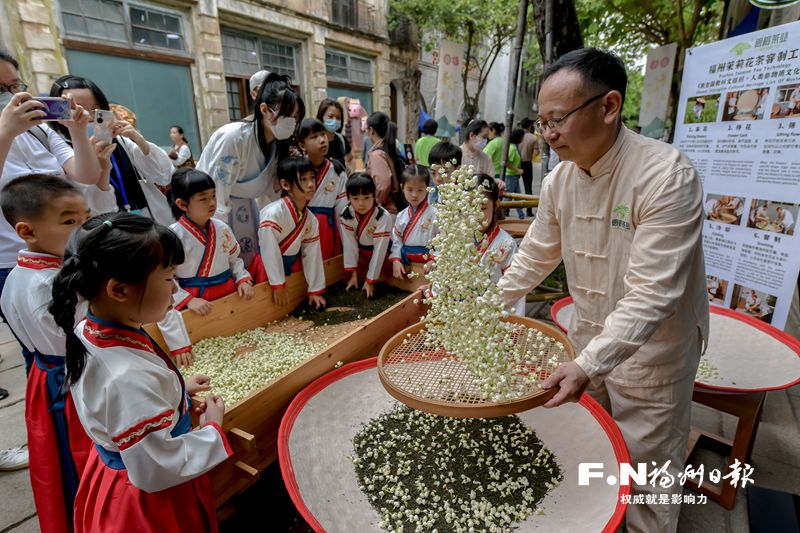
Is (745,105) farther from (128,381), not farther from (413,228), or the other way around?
(128,381)

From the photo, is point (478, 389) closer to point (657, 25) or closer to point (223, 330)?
point (223, 330)

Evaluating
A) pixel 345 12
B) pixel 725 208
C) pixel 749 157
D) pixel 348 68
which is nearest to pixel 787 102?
pixel 749 157

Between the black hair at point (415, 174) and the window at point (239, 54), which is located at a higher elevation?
the window at point (239, 54)

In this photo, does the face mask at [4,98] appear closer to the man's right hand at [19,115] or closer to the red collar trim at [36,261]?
the man's right hand at [19,115]

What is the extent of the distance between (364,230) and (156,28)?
7219mm

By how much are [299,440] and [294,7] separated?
11110 millimetres

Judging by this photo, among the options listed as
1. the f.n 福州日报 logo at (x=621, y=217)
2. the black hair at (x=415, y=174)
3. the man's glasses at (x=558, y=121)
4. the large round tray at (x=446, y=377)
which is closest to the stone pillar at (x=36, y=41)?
the black hair at (x=415, y=174)

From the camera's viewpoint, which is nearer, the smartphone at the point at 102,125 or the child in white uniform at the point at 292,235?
the smartphone at the point at 102,125

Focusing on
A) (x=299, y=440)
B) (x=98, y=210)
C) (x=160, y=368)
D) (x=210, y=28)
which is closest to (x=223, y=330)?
(x=98, y=210)

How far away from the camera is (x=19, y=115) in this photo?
182 cm

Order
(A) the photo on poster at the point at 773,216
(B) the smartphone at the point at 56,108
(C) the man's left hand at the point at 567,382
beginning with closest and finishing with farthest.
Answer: (C) the man's left hand at the point at 567,382
(B) the smartphone at the point at 56,108
(A) the photo on poster at the point at 773,216

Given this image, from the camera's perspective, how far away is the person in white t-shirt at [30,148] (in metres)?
1.83

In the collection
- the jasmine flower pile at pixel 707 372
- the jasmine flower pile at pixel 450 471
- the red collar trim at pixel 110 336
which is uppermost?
the red collar trim at pixel 110 336

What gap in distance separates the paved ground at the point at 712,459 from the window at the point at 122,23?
5937 millimetres
